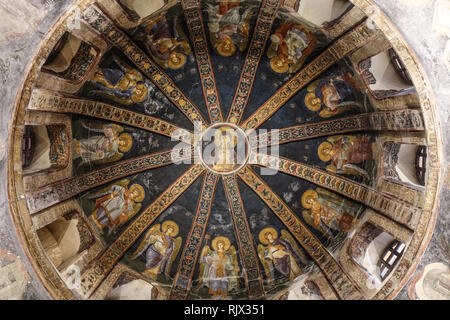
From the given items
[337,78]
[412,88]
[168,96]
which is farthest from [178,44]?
[412,88]

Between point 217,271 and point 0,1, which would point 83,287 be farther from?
point 0,1

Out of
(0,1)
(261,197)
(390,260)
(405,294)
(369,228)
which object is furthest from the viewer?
(261,197)

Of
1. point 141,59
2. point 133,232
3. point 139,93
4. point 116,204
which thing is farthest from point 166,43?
point 133,232

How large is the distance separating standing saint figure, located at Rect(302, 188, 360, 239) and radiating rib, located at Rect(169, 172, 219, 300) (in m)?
2.92

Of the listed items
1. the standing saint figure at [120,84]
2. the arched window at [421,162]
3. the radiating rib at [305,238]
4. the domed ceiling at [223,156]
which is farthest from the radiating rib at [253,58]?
the arched window at [421,162]

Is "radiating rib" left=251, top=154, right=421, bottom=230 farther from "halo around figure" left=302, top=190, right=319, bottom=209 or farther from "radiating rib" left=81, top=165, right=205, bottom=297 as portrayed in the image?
"radiating rib" left=81, top=165, right=205, bottom=297

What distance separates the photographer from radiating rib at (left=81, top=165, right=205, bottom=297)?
12.3 meters

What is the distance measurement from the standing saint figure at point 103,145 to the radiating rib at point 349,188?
401 cm

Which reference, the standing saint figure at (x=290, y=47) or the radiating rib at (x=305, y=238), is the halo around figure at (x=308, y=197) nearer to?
the radiating rib at (x=305, y=238)

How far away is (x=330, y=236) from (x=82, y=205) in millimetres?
7000

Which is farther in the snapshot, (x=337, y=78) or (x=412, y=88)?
(x=337, y=78)

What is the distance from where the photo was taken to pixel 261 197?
14.8 m

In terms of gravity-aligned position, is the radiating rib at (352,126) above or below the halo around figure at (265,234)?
above

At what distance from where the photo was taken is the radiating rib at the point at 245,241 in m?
13.9
